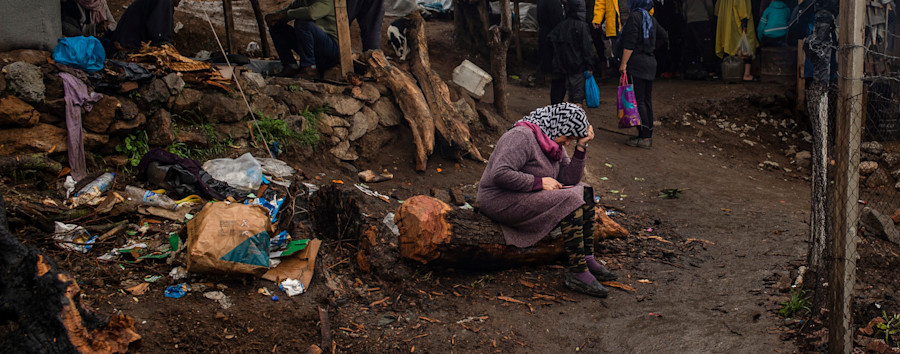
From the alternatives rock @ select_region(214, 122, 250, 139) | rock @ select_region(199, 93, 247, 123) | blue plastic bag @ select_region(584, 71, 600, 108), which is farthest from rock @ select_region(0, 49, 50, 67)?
blue plastic bag @ select_region(584, 71, 600, 108)

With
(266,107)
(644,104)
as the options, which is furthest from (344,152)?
(644,104)

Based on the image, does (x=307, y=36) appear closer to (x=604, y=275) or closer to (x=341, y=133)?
(x=341, y=133)

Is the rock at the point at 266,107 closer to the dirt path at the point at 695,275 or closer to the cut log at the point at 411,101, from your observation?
the cut log at the point at 411,101

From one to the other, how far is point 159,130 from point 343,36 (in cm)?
264

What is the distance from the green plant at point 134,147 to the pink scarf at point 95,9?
2.15 m

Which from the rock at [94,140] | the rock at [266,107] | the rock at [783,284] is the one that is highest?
the rock at [266,107]

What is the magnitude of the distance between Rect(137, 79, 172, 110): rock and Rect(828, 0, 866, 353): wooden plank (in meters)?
5.11

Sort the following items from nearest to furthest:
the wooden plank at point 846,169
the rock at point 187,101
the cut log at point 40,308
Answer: the cut log at point 40,308
the wooden plank at point 846,169
the rock at point 187,101

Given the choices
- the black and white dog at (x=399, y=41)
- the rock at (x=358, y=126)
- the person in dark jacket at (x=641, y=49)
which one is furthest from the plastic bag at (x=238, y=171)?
the person in dark jacket at (x=641, y=49)

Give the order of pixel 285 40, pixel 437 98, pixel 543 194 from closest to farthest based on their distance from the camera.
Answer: pixel 543 194 → pixel 285 40 → pixel 437 98

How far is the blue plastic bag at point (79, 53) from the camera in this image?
510 centimetres

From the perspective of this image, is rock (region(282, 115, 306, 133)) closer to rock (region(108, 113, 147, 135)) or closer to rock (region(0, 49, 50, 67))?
rock (region(108, 113, 147, 135))

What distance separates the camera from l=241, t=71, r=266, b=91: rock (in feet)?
20.7

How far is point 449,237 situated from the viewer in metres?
4.12
